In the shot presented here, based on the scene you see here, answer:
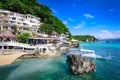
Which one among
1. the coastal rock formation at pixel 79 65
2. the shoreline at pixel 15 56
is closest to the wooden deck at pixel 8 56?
the shoreline at pixel 15 56

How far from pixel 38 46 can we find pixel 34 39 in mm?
5931

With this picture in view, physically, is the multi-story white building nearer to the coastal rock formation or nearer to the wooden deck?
the wooden deck

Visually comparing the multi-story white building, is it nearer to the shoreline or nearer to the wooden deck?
the shoreline

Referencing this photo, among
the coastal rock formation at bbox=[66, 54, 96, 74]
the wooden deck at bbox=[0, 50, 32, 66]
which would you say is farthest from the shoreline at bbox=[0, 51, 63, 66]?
the coastal rock formation at bbox=[66, 54, 96, 74]

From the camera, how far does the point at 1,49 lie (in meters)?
29.8

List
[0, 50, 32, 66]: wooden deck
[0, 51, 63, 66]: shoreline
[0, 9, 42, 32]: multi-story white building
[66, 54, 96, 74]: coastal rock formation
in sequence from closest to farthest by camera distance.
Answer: [66, 54, 96, 74]: coastal rock formation → [0, 50, 32, 66]: wooden deck → [0, 51, 63, 66]: shoreline → [0, 9, 42, 32]: multi-story white building

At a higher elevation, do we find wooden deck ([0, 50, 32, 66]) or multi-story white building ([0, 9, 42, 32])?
multi-story white building ([0, 9, 42, 32])

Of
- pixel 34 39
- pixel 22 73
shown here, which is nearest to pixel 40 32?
pixel 34 39

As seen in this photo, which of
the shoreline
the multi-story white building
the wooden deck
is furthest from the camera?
the multi-story white building

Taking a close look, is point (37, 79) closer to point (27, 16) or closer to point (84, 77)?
point (84, 77)

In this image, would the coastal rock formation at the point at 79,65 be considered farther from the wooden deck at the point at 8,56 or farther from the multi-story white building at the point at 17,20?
the multi-story white building at the point at 17,20

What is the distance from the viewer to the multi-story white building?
43487mm

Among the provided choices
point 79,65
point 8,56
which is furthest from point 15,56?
point 79,65

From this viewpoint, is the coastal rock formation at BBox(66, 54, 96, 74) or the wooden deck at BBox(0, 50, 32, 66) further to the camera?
the wooden deck at BBox(0, 50, 32, 66)
